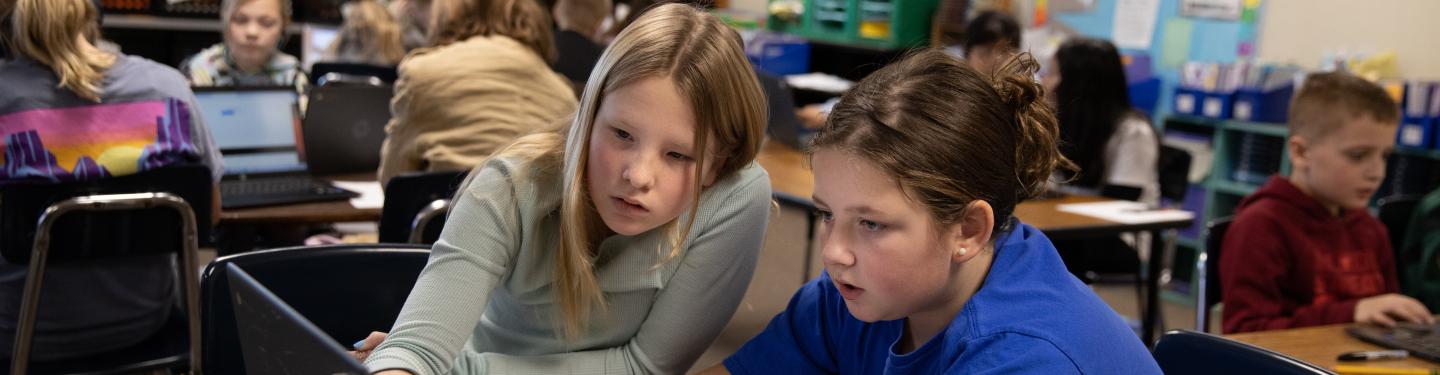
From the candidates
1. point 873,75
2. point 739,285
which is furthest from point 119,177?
point 873,75

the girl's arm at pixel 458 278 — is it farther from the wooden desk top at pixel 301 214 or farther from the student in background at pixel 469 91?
the student in background at pixel 469 91

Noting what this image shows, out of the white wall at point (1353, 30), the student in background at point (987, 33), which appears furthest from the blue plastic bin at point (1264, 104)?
the student in background at point (987, 33)

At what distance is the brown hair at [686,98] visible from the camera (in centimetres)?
141

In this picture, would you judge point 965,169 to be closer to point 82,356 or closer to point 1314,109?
point 1314,109

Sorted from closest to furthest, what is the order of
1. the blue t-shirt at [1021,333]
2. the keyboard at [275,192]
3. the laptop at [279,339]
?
the laptop at [279,339] < the blue t-shirt at [1021,333] < the keyboard at [275,192]

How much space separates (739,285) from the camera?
152cm

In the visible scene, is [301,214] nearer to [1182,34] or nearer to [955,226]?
[955,226]

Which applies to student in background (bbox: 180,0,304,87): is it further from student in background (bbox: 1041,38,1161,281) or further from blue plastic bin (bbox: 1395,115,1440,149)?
blue plastic bin (bbox: 1395,115,1440,149)

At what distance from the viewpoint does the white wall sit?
175 inches

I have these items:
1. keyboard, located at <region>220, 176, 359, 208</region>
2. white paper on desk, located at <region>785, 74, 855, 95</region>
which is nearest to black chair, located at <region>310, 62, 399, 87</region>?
keyboard, located at <region>220, 176, 359, 208</region>

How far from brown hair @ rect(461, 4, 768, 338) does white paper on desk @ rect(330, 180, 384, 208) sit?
160cm

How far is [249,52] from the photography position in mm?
4008

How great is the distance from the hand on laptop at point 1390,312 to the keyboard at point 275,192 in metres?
2.25

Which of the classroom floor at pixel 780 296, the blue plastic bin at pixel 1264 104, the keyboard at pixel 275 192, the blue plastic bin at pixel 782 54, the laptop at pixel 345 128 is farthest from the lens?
the blue plastic bin at pixel 782 54
